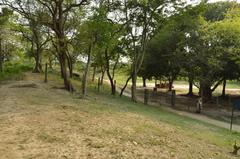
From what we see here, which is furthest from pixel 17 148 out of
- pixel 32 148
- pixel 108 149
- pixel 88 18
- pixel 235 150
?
pixel 88 18

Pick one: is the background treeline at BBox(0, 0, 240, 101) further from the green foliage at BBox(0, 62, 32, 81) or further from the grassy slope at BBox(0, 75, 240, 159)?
the grassy slope at BBox(0, 75, 240, 159)

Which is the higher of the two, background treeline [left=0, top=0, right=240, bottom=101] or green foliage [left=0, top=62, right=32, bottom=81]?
background treeline [left=0, top=0, right=240, bottom=101]

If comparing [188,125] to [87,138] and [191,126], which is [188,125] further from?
[87,138]

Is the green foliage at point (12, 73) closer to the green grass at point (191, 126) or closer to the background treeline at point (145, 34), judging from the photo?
the background treeline at point (145, 34)

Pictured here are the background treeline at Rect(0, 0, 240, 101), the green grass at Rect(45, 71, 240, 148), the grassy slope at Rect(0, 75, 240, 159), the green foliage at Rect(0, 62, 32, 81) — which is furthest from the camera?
the green foliage at Rect(0, 62, 32, 81)

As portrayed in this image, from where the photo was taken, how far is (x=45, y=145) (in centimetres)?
877

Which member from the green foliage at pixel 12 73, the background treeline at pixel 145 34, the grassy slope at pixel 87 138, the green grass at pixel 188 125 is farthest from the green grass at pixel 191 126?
the green foliage at pixel 12 73

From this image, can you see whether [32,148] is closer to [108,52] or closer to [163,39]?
[108,52]

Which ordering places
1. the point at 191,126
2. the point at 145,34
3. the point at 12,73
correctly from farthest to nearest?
the point at 12,73 < the point at 145,34 < the point at 191,126

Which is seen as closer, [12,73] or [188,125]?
[188,125]

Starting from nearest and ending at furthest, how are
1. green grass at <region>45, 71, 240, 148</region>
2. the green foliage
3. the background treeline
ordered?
green grass at <region>45, 71, 240, 148</region> < the background treeline < the green foliage

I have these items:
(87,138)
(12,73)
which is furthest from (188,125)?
(12,73)

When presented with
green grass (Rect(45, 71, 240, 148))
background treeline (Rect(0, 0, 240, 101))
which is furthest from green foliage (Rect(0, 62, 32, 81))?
green grass (Rect(45, 71, 240, 148))

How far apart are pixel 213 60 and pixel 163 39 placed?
821 centimetres
